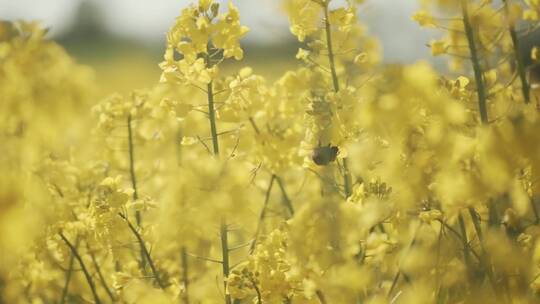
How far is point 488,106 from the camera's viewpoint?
6.43 feet

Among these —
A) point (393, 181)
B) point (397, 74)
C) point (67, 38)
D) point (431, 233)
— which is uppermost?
point (67, 38)

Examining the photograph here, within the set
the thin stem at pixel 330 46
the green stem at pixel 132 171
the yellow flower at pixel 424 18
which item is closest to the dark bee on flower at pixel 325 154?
the thin stem at pixel 330 46

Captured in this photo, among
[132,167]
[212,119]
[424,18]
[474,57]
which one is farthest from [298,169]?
[474,57]

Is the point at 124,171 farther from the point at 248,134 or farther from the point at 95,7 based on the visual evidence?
the point at 95,7

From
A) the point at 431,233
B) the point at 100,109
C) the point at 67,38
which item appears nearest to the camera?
the point at 431,233

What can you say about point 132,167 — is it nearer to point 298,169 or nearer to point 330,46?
point 298,169

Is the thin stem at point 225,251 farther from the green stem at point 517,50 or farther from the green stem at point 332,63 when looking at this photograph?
the green stem at point 517,50

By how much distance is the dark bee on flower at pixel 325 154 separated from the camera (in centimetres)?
217

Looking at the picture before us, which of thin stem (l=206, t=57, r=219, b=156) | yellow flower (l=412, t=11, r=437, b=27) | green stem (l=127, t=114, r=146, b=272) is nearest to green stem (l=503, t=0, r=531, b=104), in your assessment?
yellow flower (l=412, t=11, r=437, b=27)

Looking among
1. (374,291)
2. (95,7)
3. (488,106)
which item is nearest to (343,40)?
(488,106)

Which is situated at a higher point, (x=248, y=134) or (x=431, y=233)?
(x=248, y=134)

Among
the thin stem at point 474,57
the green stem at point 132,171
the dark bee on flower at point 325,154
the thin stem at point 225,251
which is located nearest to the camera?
the thin stem at point 474,57

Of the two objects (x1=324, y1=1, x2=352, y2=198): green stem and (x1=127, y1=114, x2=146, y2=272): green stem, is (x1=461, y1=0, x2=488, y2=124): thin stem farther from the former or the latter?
(x1=127, y1=114, x2=146, y2=272): green stem

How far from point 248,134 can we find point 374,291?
1.08 m
